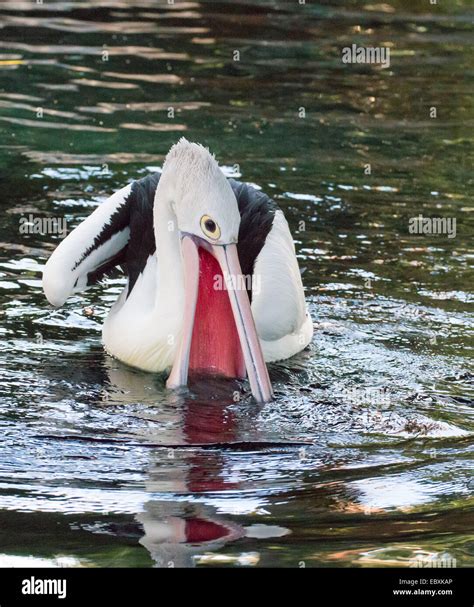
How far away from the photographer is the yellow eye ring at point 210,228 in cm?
580

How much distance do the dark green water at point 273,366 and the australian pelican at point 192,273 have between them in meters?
0.14

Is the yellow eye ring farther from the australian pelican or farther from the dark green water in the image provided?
the dark green water

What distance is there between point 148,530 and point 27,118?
269 inches

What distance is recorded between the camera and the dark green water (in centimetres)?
474

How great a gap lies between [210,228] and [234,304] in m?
0.33

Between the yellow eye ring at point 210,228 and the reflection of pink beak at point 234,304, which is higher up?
the yellow eye ring at point 210,228

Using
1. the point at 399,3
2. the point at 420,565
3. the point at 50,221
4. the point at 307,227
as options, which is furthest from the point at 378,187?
the point at 399,3

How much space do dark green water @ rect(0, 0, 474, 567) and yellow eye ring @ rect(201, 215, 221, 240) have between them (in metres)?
0.71

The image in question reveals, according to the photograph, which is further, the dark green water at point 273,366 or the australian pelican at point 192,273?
the australian pelican at point 192,273

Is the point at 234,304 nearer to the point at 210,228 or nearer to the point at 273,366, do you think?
the point at 210,228
